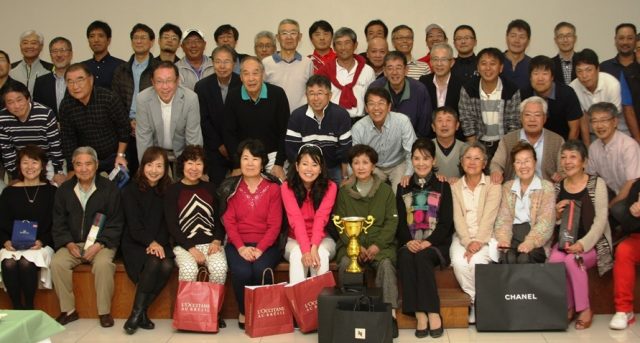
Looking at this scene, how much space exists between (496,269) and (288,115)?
79.0 inches

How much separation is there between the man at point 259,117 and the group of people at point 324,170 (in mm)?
12

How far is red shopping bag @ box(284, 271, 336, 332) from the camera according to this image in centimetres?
537

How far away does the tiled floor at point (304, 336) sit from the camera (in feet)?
17.2

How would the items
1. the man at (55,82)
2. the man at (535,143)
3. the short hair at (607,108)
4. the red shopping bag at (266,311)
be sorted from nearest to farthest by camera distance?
the red shopping bag at (266,311) < the short hair at (607,108) < the man at (535,143) < the man at (55,82)

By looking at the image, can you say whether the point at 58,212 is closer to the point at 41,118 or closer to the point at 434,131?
the point at 41,118

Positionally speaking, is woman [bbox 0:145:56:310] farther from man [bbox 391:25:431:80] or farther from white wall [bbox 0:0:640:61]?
man [bbox 391:25:431:80]

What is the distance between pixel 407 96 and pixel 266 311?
2.06 meters

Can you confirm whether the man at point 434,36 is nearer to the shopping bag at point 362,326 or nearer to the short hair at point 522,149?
the short hair at point 522,149

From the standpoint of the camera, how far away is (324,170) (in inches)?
229

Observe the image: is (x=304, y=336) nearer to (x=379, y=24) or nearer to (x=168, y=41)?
(x=168, y=41)

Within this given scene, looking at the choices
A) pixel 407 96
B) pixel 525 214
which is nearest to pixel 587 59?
pixel 407 96

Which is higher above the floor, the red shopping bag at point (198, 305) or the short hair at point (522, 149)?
the short hair at point (522, 149)

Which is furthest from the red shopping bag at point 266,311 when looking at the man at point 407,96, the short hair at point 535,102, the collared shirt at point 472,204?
the short hair at point 535,102

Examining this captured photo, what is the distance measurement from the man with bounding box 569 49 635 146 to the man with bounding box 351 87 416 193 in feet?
4.26
